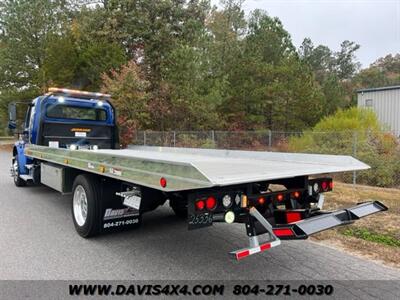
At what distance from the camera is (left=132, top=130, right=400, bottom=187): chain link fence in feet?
34.1

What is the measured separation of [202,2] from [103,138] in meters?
20.8

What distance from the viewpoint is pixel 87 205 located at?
5188mm

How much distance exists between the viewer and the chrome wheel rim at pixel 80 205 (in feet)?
18.0

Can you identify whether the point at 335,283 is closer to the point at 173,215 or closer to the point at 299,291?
the point at 299,291

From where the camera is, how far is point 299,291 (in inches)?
146

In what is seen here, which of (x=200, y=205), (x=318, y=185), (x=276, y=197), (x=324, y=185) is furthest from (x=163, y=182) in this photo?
(x=324, y=185)

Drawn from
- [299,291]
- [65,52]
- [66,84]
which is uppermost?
[65,52]

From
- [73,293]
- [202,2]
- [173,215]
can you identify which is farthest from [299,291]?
[202,2]

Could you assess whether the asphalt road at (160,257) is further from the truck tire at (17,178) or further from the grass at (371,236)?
the truck tire at (17,178)

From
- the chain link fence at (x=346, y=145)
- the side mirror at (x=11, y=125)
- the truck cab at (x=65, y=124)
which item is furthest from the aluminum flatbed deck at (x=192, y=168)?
the chain link fence at (x=346, y=145)

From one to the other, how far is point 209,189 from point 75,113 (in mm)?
6901

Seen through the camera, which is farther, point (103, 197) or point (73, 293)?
point (103, 197)

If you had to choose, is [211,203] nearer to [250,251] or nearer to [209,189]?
[209,189]

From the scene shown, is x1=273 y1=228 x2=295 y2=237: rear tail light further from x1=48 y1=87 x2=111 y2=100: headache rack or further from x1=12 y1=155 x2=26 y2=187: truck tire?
x1=12 y1=155 x2=26 y2=187: truck tire
